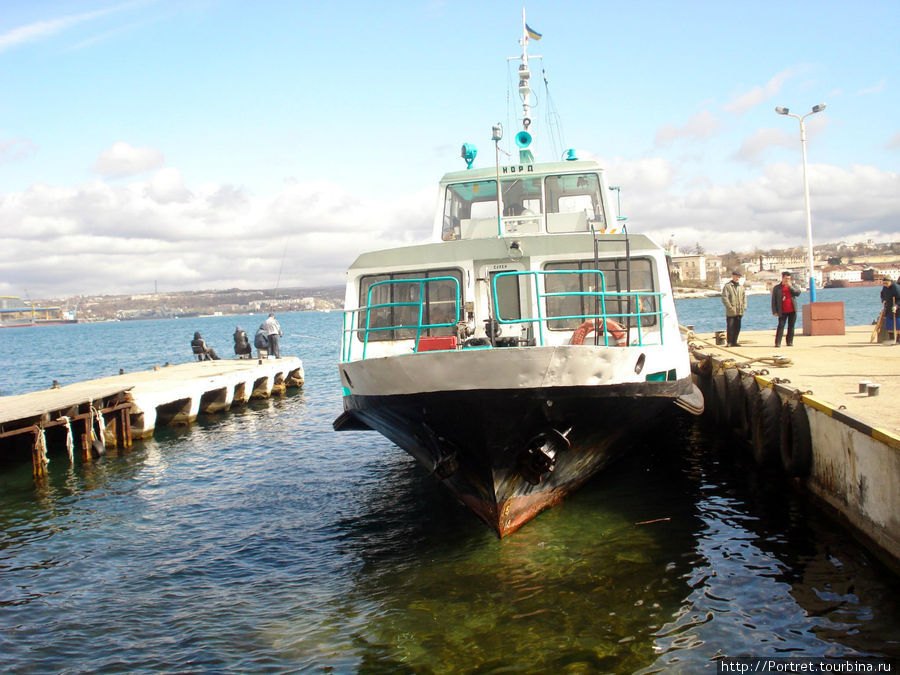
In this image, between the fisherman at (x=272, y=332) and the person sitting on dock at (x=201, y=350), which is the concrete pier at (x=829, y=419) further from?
the person sitting on dock at (x=201, y=350)

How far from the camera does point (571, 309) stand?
31.8 feet

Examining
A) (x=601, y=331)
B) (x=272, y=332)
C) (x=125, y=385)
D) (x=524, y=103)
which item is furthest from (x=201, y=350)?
(x=601, y=331)

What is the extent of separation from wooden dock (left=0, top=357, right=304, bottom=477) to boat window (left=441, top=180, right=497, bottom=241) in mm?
8410

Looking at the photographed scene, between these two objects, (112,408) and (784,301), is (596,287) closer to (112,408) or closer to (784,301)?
(784,301)

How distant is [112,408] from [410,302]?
9.36 m

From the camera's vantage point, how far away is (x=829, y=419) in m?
8.41

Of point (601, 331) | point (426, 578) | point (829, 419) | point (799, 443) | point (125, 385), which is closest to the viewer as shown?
point (426, 578)

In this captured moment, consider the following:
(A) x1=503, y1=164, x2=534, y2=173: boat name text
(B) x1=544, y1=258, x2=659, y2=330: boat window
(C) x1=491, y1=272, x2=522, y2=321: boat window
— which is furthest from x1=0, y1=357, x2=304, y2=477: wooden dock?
(B) x1=544, y1=258, x2=659, y2=330: boat window

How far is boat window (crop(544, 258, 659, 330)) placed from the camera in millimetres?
9484

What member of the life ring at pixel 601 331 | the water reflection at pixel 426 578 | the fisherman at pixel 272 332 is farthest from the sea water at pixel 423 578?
the fisherman at pixel 272 332

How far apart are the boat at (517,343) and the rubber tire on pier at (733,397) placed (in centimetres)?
334

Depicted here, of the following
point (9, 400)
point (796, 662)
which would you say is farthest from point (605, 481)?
point (9, 400)

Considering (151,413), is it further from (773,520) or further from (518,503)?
(773,520)

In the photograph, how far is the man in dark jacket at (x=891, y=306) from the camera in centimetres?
1594
